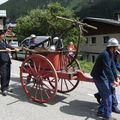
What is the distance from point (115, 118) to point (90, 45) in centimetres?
4434

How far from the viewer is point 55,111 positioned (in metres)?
7.64

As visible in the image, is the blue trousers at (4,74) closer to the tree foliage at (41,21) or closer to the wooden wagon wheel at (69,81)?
the wooden wagon wheel at (69,81)

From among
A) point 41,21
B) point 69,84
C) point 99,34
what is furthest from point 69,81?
point 99,34

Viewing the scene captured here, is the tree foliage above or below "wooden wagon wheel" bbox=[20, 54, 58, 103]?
above

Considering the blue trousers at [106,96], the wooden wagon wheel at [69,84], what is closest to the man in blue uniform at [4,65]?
the wooden wagon wheel at [69,84]

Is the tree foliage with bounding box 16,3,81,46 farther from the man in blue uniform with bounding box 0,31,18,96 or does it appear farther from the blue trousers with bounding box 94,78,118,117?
the blue trousers with bounding box 94,78,118,117

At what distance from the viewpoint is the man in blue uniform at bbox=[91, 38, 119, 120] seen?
6.97m

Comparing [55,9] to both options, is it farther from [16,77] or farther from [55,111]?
[55,111]

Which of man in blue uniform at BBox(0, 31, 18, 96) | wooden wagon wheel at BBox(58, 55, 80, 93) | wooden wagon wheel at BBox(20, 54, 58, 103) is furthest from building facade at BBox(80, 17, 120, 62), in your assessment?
wooden wagon wheel at BBox(20, 54, 58, 103)

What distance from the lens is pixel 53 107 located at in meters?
7.97

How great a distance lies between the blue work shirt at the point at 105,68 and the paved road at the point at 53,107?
34.7 inches

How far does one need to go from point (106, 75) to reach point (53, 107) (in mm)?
1609

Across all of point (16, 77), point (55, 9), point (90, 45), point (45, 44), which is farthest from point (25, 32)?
point (45, 44)

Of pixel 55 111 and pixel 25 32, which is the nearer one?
pixel 55 111
